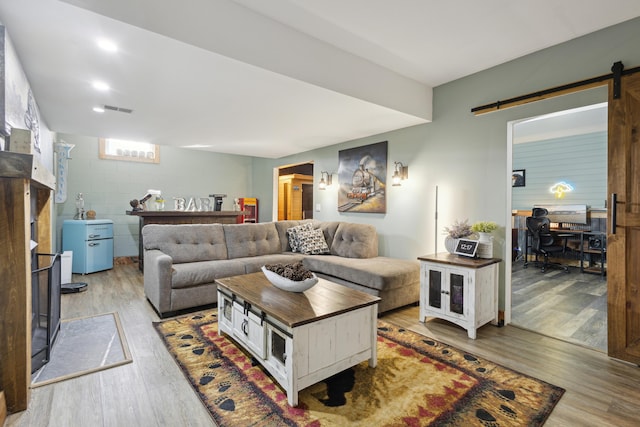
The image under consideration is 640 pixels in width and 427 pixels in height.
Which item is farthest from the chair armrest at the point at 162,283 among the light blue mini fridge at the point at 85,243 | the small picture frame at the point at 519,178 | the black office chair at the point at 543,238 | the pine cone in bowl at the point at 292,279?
the small picture frame at the point at 519,178

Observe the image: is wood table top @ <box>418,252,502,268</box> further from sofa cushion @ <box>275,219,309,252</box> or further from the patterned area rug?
sofa cushion @ <box>275,219,309,252</box>

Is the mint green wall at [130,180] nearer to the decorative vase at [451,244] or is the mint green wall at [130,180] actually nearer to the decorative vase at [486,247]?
the decorative vase at [451,244]

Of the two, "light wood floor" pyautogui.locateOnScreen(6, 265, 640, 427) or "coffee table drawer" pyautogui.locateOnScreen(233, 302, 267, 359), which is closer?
"light wood floor" pyautogui.locateOnScreen(6, 265, 640, 427)

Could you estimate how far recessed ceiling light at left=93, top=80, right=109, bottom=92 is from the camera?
2.60 meters

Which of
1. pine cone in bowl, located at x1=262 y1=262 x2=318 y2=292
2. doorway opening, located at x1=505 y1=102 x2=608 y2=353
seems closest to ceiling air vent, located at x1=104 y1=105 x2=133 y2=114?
pine cone in bowl, located at x1=262 y1=262 x2=318 y2=292

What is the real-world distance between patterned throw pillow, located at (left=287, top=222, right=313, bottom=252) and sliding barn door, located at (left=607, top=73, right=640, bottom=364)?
332 centimetres

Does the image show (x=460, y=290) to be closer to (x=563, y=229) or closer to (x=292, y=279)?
(x=292, y=279)

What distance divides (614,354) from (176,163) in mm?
7115

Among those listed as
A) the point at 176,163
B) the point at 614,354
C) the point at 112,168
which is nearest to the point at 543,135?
the point at 614,354

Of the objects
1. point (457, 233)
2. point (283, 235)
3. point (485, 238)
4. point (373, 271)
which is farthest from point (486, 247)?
point (283, 235)

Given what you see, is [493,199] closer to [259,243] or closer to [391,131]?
[391,131]

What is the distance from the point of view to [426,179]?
3.77 metres

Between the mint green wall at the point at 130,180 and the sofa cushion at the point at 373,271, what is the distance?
4.13m

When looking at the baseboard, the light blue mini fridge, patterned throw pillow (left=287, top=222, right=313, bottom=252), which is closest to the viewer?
the baseboard
